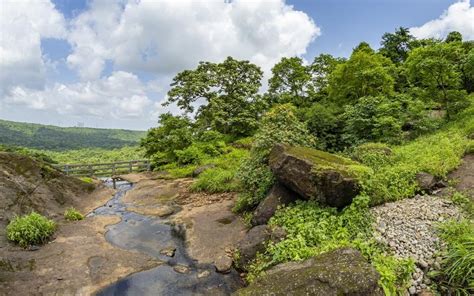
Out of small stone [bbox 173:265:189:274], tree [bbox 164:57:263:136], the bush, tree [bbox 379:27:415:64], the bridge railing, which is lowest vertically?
small stone [bbox 173:265:189:274]

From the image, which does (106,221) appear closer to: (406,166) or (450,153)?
(406,166)

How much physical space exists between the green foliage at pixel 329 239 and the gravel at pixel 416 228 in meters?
0.27

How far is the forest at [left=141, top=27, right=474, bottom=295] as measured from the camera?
22.7 feet

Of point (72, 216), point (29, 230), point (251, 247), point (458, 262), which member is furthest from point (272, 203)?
point (72, 216)

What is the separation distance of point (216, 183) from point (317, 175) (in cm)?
721

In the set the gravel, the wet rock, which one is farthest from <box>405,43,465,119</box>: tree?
the wet rock

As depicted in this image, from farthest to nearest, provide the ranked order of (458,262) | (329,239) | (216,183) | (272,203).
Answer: (216,183), (272,203), (329,239), (458,262)

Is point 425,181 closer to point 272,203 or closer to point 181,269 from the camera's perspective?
point 272,203

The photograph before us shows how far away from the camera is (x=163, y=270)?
7.88 meters

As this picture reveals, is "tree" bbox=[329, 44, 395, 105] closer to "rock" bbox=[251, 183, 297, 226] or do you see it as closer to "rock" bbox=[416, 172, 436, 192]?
"rock" bbox=[416, 172, 436, 192]

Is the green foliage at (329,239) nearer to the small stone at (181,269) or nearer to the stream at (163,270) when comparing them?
the stream at (163,270)

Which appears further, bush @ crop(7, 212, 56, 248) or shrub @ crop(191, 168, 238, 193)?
shrub @ crop(191, 168, 238, 193)

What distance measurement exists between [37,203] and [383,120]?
16.1m

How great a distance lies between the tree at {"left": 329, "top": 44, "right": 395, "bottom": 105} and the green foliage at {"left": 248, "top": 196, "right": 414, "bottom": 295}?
1325 cm
